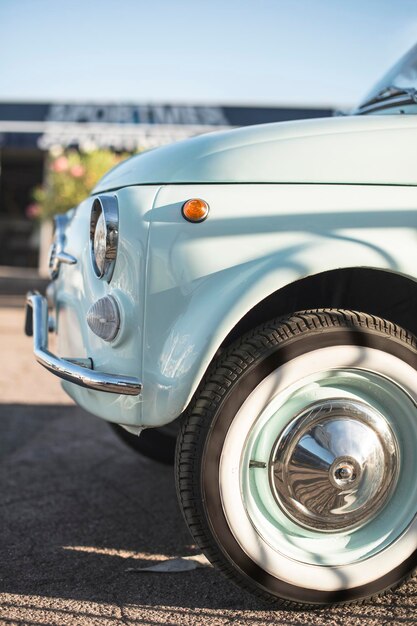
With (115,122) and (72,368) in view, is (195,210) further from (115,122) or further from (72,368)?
(115,122)

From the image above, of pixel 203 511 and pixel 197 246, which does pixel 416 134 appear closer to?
pixel 197 246

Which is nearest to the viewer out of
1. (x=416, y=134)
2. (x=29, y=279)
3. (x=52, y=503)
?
(x=416, y=134)

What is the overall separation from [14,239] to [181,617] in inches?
755

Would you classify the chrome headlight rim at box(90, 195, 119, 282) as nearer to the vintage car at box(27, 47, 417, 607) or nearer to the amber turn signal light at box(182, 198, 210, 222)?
the vintage car at box(27, 47, 417, 607)

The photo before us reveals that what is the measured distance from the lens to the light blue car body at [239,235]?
6.13 ft

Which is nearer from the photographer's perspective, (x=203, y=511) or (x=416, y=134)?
(x=203, y=511)

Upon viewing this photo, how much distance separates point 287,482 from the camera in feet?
6.44

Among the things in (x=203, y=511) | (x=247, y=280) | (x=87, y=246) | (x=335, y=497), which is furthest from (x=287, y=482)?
(x=87, y=246)

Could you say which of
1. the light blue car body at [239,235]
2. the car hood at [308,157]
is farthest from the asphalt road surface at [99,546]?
the car hood at [308,157]

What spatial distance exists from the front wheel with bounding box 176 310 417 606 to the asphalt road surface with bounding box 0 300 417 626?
11 cm

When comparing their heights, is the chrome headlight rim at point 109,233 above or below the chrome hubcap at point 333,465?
above

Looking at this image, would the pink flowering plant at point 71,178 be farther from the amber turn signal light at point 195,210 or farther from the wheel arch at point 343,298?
the amber turn signal light at point 195,210

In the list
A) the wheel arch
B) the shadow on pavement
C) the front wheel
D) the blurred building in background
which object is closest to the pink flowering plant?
the blurred building in background

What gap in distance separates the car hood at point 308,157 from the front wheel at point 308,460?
15.6 inches
